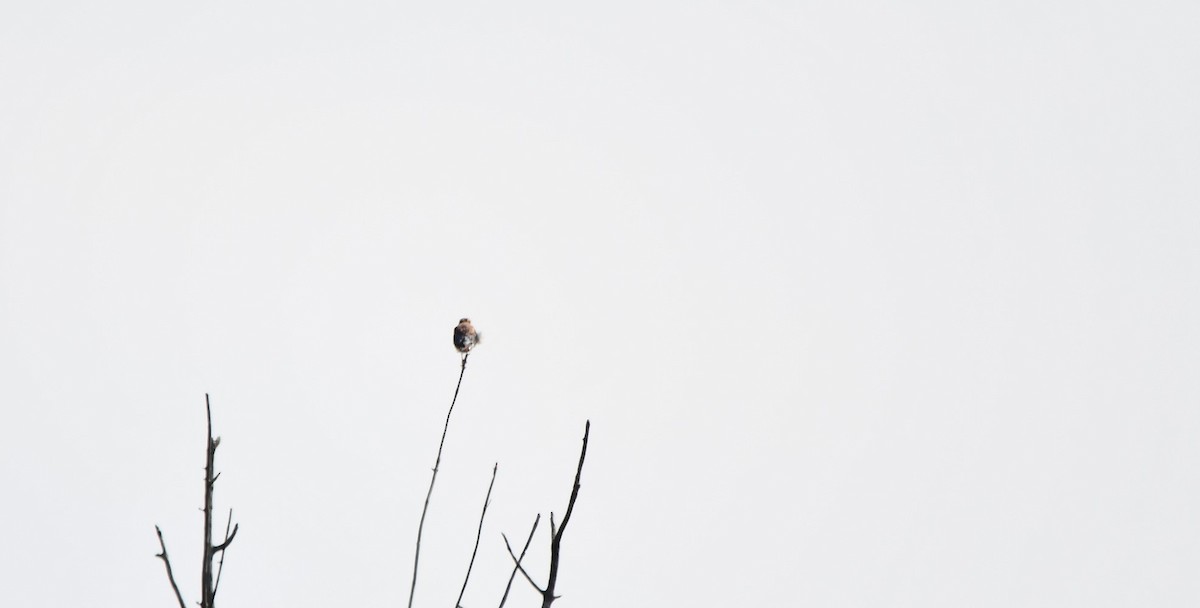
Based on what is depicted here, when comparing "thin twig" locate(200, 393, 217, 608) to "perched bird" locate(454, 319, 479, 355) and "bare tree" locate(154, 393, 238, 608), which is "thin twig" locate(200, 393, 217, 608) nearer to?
"bare tree" locate(154, 393, 238, 608)

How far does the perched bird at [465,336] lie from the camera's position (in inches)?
124

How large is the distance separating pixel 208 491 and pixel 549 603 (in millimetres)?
915

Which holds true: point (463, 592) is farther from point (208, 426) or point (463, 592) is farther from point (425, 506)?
point (208, 426)

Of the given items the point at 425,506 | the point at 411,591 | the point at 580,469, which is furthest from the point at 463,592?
the point at 580,469

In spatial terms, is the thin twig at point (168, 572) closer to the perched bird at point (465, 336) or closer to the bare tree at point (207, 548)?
the bare tree at point (207, 548)

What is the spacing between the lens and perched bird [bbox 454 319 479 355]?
314 centimetres

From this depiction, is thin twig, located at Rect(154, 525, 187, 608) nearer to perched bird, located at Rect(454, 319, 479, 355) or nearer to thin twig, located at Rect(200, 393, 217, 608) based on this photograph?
thin twig, located at Rect(200, 393, 217, 608)

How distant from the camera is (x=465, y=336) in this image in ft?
10.4

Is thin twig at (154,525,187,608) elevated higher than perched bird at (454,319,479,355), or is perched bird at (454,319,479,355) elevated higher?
perched bird at (454,319,479,355)

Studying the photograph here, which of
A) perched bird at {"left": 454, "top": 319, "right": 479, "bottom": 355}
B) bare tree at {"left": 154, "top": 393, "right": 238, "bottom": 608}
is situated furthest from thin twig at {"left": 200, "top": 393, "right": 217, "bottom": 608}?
perched bird at {"left": 454, "top": 319, "right": 479, "bottom": 355}

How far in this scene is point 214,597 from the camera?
2.35 m

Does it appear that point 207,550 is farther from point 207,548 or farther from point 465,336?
point 465,336

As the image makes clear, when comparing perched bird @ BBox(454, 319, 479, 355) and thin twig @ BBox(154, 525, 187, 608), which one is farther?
perched bird @ BBox(454, 319, 479, 355)

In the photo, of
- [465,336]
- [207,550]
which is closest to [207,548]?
[207,550]
